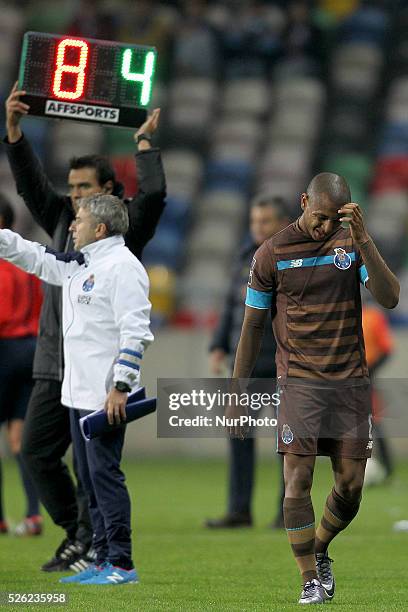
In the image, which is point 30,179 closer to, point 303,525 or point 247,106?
point 303,525

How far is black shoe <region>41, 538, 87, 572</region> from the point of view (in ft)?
25.3

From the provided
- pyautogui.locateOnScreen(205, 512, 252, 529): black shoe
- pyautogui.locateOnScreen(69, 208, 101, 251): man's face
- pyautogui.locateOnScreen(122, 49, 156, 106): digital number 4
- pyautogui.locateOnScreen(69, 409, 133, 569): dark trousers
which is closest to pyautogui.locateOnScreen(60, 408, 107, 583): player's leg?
pyautogui.locateOnScreen(69, 409, 133, 569): dark trousers

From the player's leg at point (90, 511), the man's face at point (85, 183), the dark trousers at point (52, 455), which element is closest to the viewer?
the player's leg at point (90, 511)

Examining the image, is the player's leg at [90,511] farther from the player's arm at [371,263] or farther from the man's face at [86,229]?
the player's arm at [371,263]

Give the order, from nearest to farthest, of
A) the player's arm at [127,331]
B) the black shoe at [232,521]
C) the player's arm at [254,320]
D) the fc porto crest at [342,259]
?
the fc porto crest at [342,259]
the player's arm at [254,320]
the player's arm at [127,331]
the black shoe at [232,521]

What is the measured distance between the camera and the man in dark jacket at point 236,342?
9.98 meters

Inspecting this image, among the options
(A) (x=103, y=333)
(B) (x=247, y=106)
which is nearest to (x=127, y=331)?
(A) (x=103, y=333)

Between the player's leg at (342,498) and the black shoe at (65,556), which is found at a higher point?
the player's leg at (342,498)

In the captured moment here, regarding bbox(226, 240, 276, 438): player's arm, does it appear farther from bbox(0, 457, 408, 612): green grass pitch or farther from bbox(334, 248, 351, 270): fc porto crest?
bbox(0, 457, 408, 612): green grass pitch

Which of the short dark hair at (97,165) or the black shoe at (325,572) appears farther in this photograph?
the short dark hair at (97,165)

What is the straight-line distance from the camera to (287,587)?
23.1 ft

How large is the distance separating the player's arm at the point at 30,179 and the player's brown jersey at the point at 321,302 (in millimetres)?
1899

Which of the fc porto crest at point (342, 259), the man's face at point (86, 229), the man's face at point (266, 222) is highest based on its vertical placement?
the man's face at point (266, 222)

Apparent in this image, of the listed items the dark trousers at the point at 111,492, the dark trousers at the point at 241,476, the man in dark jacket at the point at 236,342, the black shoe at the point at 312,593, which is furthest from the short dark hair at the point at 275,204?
the black shoe at the point at 312,593
